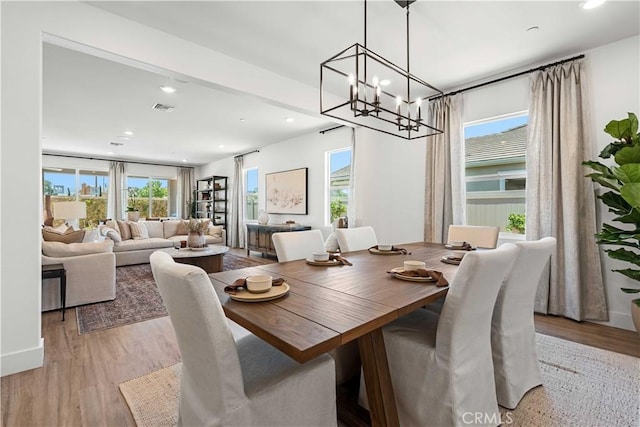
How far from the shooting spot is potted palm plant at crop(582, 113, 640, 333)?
6.80 ft

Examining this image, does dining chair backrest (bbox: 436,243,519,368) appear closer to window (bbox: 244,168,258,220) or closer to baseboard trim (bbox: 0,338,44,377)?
baseboard trim (bbox: 0,338,44,377)

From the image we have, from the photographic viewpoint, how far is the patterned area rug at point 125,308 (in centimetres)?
287

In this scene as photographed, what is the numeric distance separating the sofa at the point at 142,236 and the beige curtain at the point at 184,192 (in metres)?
2.92

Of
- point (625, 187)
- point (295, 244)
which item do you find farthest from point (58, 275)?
point (625, 187)

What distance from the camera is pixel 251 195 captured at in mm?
7949

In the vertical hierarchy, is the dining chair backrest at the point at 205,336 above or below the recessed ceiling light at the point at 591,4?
below

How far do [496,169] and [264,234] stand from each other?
4.46 meters

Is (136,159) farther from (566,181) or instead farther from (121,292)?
(566,181)

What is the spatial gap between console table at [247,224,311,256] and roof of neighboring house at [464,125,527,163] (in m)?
3.30

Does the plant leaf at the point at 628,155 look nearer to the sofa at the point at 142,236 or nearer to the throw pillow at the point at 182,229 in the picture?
the sofa at the point at 142,236

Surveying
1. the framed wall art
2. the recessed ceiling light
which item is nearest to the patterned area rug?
the framed wall art

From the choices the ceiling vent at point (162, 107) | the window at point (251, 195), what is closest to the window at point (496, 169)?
the ceiling vent at point (162, 107)

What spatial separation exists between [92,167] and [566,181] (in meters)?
10.6

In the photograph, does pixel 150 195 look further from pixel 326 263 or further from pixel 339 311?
pixel 339 311
